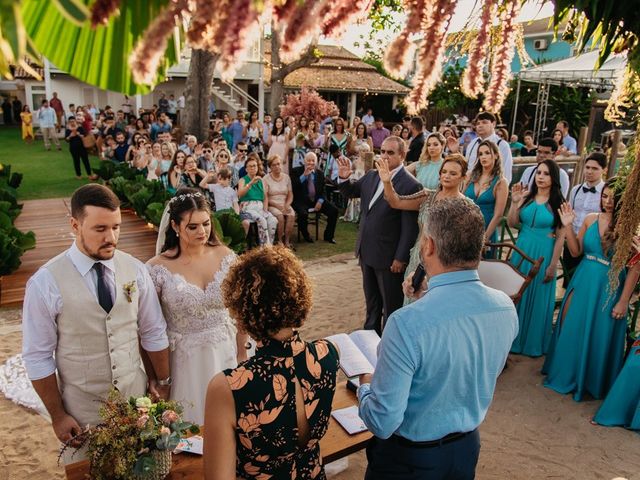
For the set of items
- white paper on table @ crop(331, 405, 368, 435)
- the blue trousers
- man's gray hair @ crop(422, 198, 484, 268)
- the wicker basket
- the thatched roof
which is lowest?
white paper on table @ crop(331, 405, 368, 435)

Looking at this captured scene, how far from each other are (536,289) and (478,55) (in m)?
5.40

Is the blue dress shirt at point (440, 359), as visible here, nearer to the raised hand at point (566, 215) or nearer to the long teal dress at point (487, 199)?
the raised hand at point (566, 215)

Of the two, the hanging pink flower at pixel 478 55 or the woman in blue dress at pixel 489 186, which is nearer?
the hanging pink flower at pixel 478 55

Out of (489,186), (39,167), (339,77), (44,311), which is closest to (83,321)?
(44,311)

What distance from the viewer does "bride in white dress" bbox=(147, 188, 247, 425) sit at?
3398mm

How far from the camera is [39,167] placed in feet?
61.8

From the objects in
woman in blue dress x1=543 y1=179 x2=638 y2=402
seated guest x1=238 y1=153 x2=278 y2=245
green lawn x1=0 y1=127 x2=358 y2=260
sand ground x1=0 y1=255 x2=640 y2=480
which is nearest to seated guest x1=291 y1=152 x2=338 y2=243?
green lawn x1=0 y1=127 x2=358 y2=260

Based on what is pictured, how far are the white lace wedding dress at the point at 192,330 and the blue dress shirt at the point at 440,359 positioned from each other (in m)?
1.58

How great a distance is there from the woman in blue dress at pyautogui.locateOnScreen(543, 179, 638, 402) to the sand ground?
0.23 metres

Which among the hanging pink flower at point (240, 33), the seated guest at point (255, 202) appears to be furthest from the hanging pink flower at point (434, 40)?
the seated guest at point (255, 202)

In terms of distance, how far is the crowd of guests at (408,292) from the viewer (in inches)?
78.5

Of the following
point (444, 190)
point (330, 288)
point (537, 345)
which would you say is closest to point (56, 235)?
point (330, 288)

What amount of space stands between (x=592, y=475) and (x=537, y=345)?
209cm

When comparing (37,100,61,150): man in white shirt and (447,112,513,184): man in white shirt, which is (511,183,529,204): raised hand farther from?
(37,100,61,150): man in white shirt
